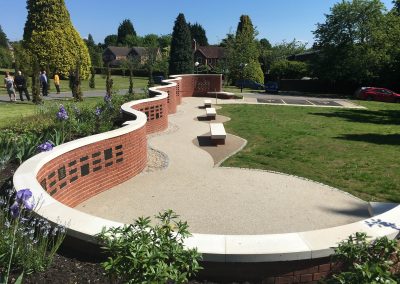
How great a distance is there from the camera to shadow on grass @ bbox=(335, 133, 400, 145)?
12234mm

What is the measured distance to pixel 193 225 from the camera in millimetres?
6012

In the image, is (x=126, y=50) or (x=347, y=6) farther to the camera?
(x=126, y=50)

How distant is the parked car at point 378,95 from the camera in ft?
97.9

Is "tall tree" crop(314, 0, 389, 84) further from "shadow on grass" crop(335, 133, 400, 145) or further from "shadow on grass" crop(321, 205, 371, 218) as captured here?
"shadow on grass" crop(321, 205, 371, 218)

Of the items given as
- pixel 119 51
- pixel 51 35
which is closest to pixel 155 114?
pixel 51 35

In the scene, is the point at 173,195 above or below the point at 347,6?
below

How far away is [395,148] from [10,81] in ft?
56.8

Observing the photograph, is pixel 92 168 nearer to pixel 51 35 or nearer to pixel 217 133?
pixel 217 133

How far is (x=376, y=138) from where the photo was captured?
1298cm

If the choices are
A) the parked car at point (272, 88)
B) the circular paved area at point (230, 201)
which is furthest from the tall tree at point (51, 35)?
the circular paved area at point (230, 201)

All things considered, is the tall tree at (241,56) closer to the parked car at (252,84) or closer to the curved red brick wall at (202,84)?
the parked car at (252,84)

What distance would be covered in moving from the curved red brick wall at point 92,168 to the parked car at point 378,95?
26482 mm

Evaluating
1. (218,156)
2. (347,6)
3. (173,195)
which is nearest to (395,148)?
(218,156)

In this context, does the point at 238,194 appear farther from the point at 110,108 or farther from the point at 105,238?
the point at 110,108
